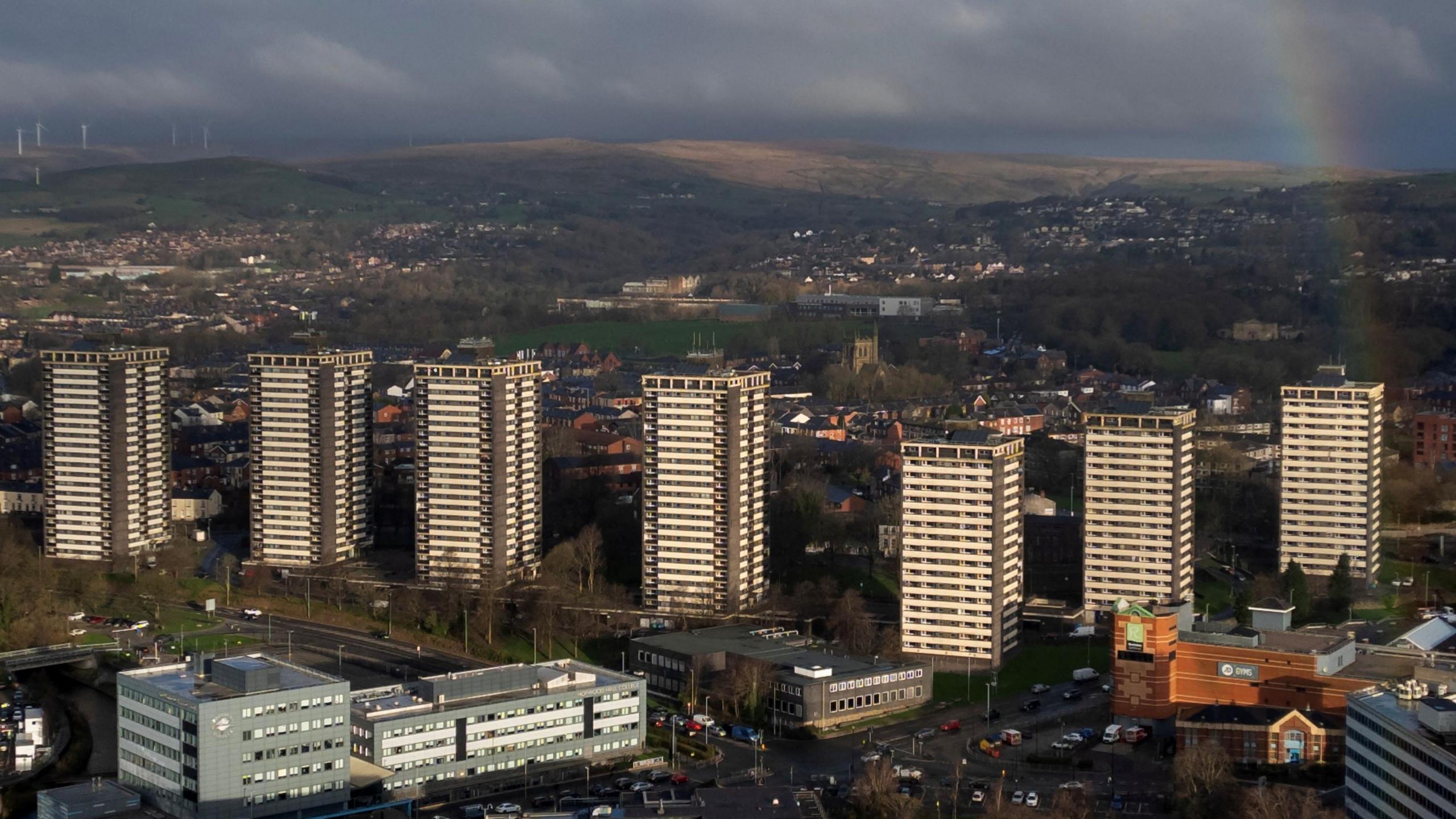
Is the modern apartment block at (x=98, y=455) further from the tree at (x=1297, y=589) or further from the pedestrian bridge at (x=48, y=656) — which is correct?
the tree at (x=1297, y=589)

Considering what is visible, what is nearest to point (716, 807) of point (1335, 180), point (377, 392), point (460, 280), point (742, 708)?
point (742, 708)

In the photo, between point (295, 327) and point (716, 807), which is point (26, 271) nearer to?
point (295, 327)

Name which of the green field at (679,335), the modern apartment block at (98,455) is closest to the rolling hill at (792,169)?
the green field at (679,335)

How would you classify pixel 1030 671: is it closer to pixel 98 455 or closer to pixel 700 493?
pixel 700 493

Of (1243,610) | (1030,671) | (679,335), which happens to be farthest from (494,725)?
(679,335)

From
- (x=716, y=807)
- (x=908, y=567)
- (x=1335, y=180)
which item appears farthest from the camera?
(x=1335, y=180)

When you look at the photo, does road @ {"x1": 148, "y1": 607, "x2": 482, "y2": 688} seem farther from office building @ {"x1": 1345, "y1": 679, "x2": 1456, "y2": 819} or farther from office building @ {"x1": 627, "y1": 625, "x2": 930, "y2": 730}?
office building @ {"x1": 1345, "y1": 679, "x2": 1456, "y2": 819}
